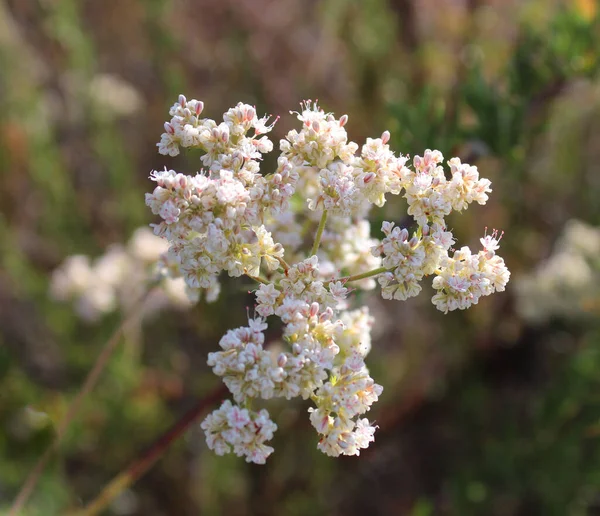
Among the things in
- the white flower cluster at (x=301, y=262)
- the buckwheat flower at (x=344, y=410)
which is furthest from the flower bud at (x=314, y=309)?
the buckwheat flower at (x=344, y=410)

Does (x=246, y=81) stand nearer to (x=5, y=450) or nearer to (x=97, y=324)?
(x=97, y=324)

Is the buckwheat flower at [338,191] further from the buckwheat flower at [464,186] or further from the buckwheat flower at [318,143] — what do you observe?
the buckwheat flower at [464,186]

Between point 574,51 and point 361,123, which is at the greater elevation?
point 361,123

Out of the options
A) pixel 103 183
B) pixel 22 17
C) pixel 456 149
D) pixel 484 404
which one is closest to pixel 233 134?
pixel 456 149

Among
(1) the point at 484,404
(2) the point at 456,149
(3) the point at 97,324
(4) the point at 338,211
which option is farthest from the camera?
(3) the point at 97,324

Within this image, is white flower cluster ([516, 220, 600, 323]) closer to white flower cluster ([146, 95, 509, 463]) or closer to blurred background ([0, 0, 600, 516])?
blurred background ([0, 0, 600, 516])

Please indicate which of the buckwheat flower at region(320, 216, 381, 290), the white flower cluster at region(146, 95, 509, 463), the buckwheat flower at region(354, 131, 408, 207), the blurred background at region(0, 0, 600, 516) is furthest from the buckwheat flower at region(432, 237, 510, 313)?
the blurred background at region(0, 0, 600, 516)

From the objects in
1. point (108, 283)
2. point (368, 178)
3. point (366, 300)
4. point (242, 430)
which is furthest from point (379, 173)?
point (108, 283)

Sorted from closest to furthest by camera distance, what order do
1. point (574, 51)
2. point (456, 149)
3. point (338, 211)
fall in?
point (338, 211) < point (456, 149) < point (574, 51)
